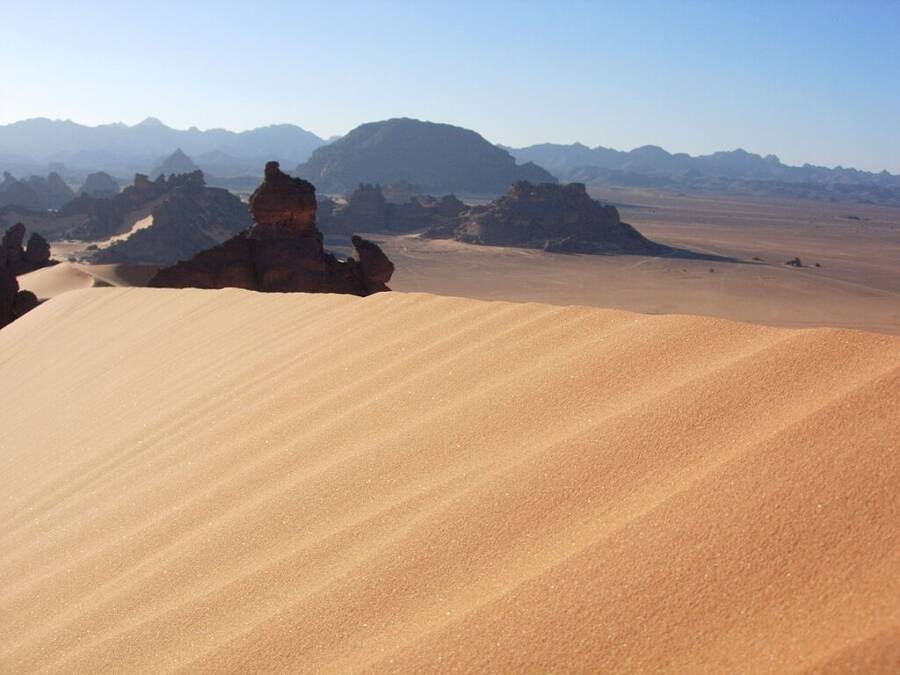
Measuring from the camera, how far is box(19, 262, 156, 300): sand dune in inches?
626

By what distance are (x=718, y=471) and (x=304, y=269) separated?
13.9 m

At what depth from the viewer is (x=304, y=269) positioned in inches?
589

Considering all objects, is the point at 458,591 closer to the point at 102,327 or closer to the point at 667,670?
the point at 667,670

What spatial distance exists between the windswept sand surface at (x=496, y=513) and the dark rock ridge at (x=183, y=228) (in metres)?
31.5

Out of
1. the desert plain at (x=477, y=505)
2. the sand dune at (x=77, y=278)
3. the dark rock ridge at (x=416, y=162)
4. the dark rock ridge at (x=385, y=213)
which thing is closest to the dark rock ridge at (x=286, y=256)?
the sand dune at (x=77, y=278)

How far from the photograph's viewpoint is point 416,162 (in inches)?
4454

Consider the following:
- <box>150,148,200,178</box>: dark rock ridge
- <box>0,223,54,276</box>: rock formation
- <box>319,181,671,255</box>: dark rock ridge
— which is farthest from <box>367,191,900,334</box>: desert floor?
<box>150,148,200,178</box>: dark rock ridge

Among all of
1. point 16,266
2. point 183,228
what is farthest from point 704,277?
point 16,266

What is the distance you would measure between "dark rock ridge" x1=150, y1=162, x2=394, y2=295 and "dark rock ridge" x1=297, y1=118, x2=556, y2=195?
85280 millimetres

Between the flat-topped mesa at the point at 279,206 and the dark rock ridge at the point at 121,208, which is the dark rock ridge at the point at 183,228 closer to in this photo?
the dark rock ridge at the point at 121,208

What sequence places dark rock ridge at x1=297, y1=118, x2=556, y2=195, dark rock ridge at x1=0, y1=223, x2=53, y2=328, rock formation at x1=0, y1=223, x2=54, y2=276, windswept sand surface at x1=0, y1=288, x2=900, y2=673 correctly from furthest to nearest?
dark rock ridge at x1=297, y1=118, x2=556, y2=195, rock formation at x1=0, y1=223, x2=54, y2=276, dark rock ridge at x1=0, y1=223, x2=53, y2=328, windswept sand surface at x1=0, y1=288, x2=900, y2=673

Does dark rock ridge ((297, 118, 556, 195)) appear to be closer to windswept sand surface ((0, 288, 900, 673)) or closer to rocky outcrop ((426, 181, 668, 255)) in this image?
rocky outcrop ((426, 181, 668, 255))

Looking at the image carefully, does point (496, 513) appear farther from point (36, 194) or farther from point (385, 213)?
point (36, 194)

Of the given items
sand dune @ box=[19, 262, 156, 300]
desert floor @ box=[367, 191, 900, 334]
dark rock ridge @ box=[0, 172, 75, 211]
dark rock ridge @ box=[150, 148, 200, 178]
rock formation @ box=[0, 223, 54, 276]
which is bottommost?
desert floor @ box=[367, 191, 900, 334]
